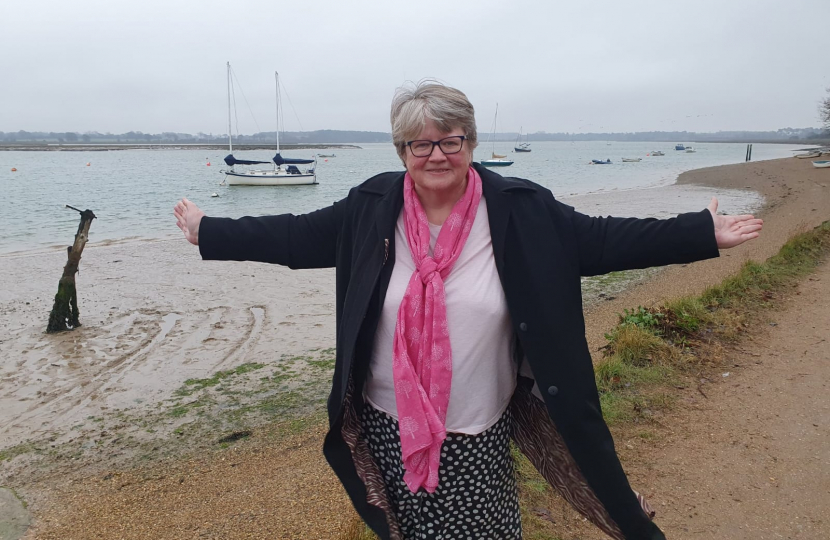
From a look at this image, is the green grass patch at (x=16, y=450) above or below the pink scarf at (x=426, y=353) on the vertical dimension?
below

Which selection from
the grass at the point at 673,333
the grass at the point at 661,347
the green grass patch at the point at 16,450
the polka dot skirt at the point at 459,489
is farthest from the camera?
the green grass patch at the point at 16,450

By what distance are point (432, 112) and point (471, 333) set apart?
2.45 ft

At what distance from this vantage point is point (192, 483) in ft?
15.3

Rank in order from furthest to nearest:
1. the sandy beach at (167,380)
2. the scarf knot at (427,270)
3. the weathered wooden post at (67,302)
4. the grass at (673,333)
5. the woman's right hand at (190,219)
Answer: the weathered wooden post at (67,302), the grass at (673,333), the sandy beach at (167,380), the woman's right hand at (190,219), the scarf knot at (427,270)

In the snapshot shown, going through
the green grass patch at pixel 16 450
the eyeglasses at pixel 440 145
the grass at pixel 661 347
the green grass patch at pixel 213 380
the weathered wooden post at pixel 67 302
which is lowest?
the green grass patch at pixel 16 450

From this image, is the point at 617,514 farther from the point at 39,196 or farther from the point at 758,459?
the point at 39,196

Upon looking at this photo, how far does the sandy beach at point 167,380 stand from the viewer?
4.13 meters

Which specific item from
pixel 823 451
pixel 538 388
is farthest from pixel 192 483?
pixel 823 451

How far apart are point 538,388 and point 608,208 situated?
25944 millimetres

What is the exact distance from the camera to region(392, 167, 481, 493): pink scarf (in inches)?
82.5

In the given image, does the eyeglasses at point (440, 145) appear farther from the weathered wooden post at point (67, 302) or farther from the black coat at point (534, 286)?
the weathered wooden post at point (67, 302)

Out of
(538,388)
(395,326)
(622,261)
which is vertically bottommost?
(538,388)

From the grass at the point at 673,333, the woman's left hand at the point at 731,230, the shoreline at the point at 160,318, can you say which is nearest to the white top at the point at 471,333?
the woman's left hand at the point at 731,230

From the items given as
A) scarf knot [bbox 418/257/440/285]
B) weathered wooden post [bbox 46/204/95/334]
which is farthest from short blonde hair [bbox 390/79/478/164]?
weathered wooden post [bbox 46/204/95/334]
